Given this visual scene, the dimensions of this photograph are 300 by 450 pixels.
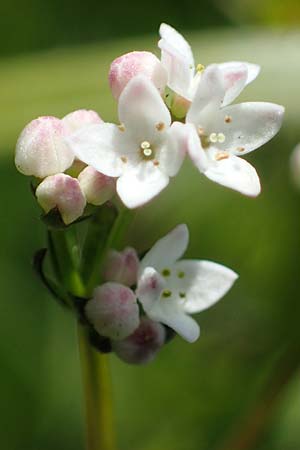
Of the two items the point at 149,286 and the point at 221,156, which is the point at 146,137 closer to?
the point at 221,156

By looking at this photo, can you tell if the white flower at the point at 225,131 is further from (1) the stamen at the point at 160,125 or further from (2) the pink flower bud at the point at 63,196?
(2) the pink flower bud at the point at 63,196

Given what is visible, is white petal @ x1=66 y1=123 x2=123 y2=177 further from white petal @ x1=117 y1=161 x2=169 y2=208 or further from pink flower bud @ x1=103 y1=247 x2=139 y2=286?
pink flower bud @ x1=103 y1=247 x2=139 y2=286

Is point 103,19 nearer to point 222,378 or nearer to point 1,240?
point 1,240

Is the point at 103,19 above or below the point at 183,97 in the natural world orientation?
below

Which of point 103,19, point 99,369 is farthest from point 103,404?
point 103,19

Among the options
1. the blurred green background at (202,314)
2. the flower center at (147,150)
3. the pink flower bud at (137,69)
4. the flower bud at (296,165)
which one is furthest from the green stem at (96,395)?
the flower bud at (296,165)
